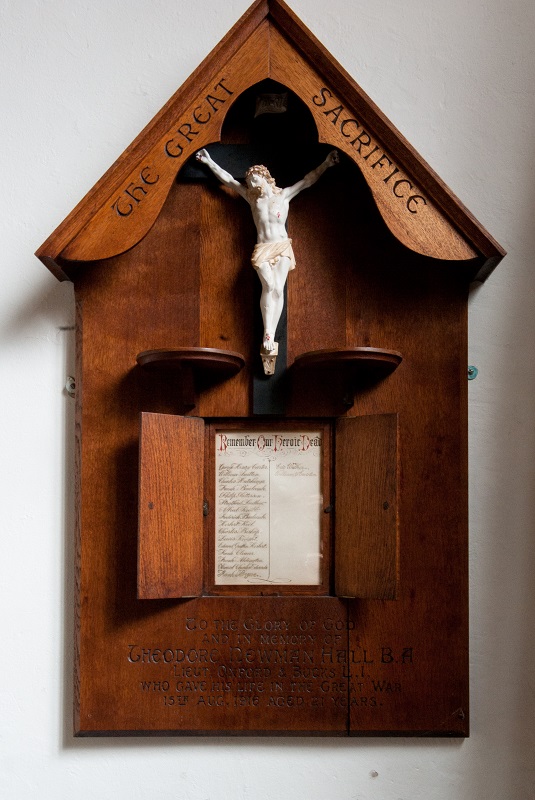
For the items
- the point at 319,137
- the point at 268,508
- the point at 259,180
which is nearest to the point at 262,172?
the point at 259,180

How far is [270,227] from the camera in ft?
5.39

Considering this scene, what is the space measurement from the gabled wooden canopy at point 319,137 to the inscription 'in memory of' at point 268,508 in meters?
0.49

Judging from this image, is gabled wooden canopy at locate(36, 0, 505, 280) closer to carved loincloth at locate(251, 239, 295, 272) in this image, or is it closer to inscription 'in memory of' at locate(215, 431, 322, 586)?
carved loincloth at locate(251, 239, 295, 272)

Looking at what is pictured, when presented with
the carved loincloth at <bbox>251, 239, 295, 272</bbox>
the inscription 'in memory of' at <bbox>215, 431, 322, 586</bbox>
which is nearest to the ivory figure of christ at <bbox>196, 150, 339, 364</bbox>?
the carved loincloth at <bbox>251, 239, 295, 272</bbox>

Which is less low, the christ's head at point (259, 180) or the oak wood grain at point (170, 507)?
the christ's head at point (259, 180)

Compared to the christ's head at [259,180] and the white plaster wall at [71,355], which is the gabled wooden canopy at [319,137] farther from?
the white plaster wall at [71,355]

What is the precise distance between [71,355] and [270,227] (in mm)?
551

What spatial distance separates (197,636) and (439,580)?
54cm

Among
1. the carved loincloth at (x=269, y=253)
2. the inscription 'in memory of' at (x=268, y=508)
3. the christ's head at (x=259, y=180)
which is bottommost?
the inscription 'in memory of' at (x=268, y=508)

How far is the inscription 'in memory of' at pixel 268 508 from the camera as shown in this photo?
1693mm

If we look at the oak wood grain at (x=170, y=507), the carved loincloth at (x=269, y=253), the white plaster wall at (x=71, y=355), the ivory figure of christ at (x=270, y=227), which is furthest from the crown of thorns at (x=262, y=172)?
the oak wood grain at (x=170, y=507)

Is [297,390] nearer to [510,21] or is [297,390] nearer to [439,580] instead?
[439,580]

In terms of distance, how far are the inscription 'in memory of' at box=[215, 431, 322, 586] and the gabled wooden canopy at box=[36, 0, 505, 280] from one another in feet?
1.62

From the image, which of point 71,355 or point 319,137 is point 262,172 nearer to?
point 319,137
